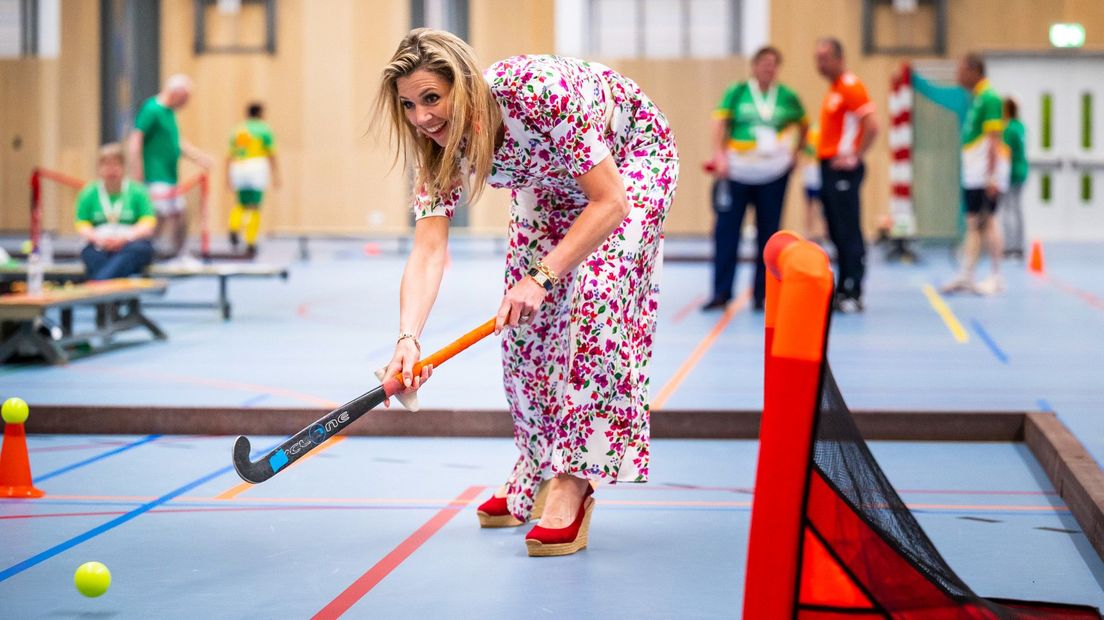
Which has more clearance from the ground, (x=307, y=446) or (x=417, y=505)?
(x=307, y=446)

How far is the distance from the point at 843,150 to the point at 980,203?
5.73 ft

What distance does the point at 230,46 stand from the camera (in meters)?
18.3

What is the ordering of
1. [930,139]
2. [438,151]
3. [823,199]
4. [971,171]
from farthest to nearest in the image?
1. [930,139]
2. [971,171]
3. [823,199]
4. [438,151]

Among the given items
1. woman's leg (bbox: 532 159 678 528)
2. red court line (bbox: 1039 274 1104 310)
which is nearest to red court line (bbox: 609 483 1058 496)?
woman's leg (bbox: 532 159 678 528)

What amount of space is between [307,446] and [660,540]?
2.89ft

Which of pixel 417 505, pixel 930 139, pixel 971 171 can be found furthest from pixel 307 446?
pixel 930 139

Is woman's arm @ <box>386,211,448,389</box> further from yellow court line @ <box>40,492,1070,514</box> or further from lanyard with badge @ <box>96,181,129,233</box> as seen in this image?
lanyard with badge @ <box>96,181,129,233</box>

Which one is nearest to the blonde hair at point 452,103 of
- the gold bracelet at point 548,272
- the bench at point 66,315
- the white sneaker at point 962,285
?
the gold bracelet at point 548,272

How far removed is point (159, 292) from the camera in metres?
6.76

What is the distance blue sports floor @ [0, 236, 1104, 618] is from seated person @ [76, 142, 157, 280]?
0.69m

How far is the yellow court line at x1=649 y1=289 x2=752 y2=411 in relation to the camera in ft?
16.2

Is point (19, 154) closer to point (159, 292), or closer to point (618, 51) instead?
point (618, 51)

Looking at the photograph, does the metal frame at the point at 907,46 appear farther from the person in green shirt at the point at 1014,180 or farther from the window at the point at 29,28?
the window at the point at 29,28

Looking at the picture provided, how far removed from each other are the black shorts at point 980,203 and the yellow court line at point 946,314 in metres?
0.65
